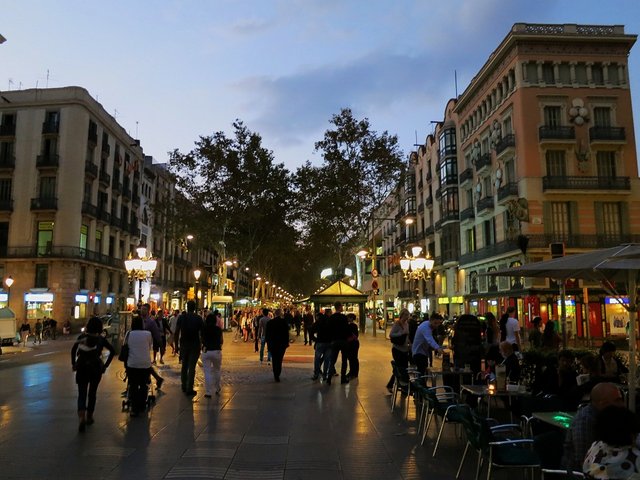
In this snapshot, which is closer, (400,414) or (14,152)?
(400,414)

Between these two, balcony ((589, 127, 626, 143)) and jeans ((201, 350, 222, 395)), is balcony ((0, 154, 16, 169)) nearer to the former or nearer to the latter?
jeans ((201, 350, 222, 395))

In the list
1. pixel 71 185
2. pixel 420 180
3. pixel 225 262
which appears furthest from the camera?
pixel 420 180

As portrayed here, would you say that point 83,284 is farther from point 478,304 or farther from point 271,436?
point 271,436

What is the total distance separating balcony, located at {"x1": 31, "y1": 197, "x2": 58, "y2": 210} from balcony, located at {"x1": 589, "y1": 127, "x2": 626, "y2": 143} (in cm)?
3883

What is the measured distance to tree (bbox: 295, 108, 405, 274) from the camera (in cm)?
3291

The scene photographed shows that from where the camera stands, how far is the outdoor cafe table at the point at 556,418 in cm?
484

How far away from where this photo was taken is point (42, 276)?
40.9 meters

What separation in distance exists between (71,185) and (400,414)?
130 ft

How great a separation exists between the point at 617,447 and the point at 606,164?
117 ft

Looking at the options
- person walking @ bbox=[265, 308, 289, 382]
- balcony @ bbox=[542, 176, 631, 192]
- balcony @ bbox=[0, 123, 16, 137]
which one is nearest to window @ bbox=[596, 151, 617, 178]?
balcony @ bbox=[542, 176, 631, 192]

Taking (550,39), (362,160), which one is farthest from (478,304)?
(550,39)

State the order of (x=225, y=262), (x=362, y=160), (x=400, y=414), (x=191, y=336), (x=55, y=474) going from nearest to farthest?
(x=55, y=474) < (x=400, y=414) < (x=191, y=336) < (x=362, y=160) < (x=225, y=262)

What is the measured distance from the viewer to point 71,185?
41781 mm

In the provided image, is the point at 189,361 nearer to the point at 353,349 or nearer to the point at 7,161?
the point at 353,349
